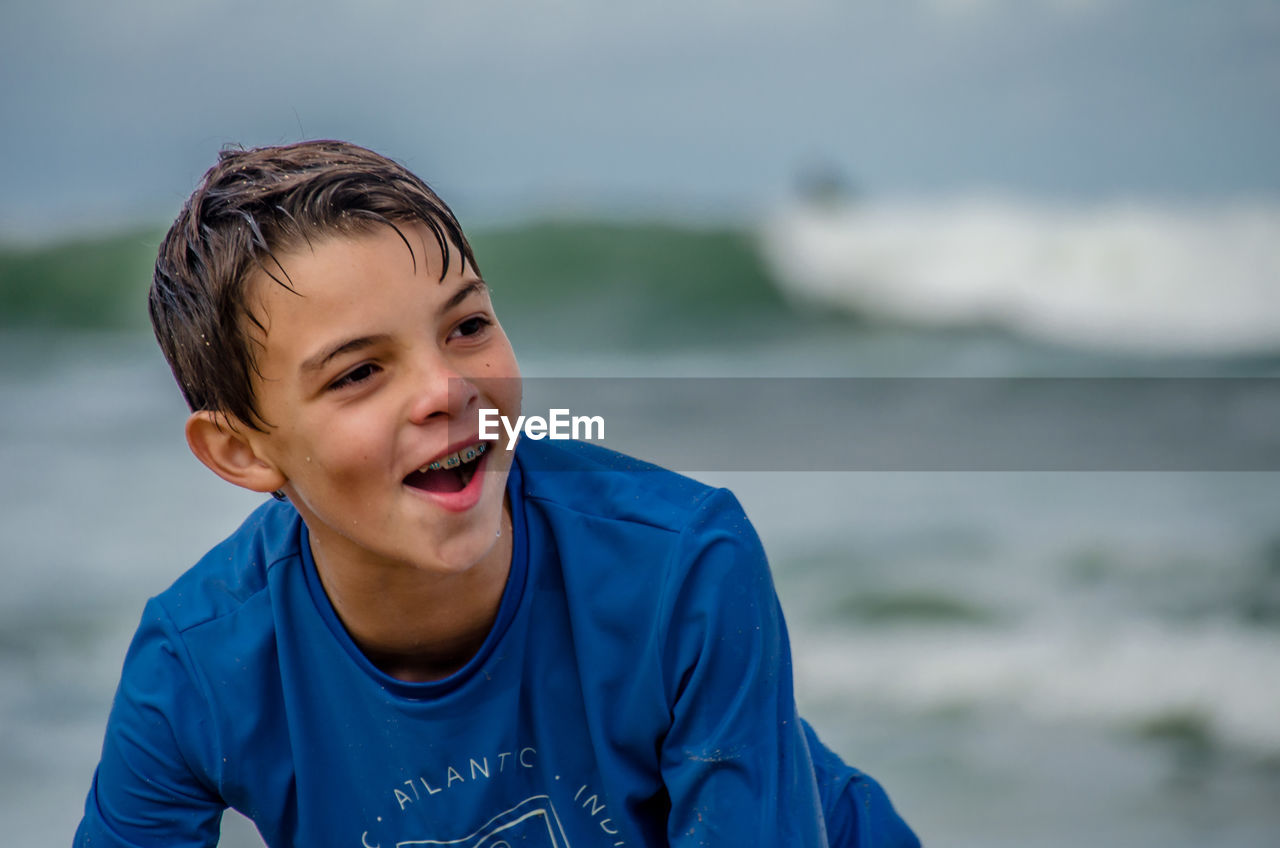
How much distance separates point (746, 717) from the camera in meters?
1.61

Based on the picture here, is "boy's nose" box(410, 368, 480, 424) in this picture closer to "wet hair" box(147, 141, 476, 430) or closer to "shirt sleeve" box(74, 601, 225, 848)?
"wet hair" box(147, 141, 476, 430)

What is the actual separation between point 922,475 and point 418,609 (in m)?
4.09

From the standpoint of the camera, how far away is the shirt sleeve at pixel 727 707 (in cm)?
160

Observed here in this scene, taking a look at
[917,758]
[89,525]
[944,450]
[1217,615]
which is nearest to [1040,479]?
[944,450]

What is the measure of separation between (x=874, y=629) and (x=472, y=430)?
290cm

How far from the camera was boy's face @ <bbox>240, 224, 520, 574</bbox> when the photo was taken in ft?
5.02

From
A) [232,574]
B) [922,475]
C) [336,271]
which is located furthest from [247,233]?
[922,475]

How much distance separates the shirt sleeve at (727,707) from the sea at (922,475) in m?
1.54

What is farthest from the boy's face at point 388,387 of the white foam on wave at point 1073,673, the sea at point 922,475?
the white foam on wave at point 1073,673

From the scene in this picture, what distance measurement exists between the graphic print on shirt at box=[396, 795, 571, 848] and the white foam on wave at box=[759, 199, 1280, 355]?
675 cm

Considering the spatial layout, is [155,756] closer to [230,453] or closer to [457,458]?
[230,453]

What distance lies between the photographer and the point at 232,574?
5.87 ft

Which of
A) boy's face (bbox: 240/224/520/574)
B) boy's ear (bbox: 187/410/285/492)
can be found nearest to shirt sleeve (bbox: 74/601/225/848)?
boy's ear (bbox: 187/410/285/492)

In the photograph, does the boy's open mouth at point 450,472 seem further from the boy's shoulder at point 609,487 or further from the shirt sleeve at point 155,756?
Result: the shirt sleeve at point 155,756
